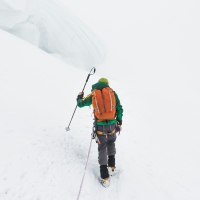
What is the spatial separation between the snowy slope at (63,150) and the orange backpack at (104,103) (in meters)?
1.54

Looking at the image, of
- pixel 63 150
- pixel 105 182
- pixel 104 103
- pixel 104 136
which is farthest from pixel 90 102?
pixel 105 182

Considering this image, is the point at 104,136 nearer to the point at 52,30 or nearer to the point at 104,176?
the point at 104,176

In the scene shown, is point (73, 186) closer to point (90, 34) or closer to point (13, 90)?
point (13, 90)

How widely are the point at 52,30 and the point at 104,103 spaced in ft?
78.9

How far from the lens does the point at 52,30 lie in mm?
25781

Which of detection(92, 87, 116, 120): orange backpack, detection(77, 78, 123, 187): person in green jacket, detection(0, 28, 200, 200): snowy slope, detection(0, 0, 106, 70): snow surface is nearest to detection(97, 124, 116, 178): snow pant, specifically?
detection(77, 78, 123, 187): person in green jacket

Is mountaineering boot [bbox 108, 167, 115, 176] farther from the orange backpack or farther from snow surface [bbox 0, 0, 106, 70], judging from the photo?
snow surface [bbox 0, 0, 106, 70]

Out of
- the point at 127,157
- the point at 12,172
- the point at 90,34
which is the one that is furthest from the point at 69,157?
the point at 90,34

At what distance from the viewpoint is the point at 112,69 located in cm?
4912

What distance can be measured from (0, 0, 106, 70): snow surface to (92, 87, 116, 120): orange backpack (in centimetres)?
1897

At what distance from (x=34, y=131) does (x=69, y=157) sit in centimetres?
124

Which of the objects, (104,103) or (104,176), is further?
(104,176)

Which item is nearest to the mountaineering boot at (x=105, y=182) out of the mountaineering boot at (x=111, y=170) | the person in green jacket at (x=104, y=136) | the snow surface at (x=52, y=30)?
the person in green jacket at (x=104, y=136)

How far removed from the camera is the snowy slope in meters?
4.04
